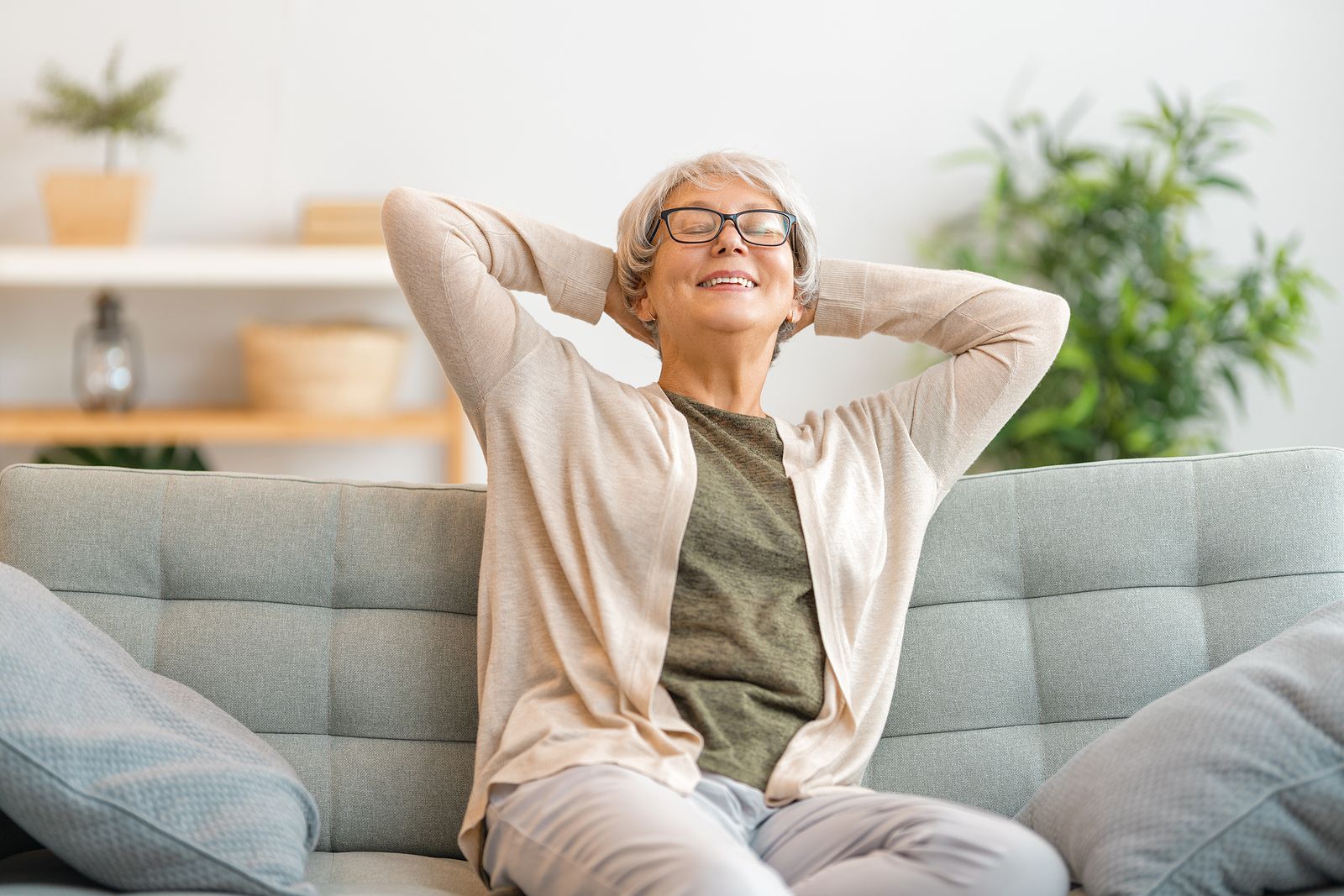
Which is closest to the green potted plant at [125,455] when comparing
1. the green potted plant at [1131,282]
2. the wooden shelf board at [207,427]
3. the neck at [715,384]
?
the wooden shelf board at [207,427]

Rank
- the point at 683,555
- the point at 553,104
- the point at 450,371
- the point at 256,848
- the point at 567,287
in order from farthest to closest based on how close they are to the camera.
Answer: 1. the point at 553,104
2. the point at 567,287
3. the point at 450,371
4. the point at 683,555
5. the point at 256,848

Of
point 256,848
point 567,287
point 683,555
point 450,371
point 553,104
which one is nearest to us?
point 256,848

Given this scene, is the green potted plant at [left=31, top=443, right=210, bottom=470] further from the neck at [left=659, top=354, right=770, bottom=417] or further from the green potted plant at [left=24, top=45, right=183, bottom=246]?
the neck at [left=659, top=354, right=770, bottom=417]

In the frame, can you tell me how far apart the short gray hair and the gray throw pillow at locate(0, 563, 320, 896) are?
2.67 feet

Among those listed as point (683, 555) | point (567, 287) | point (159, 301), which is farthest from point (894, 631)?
point (159, 301)

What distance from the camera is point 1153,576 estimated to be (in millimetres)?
1736

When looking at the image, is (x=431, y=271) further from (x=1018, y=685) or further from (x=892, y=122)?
(x=892, y=122)

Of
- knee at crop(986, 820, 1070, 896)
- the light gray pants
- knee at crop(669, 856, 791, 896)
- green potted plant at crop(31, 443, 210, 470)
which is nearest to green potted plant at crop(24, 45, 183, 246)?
green potted plant at crop(31, 443, 210, 470)

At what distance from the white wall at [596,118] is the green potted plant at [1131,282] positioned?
0.12 m

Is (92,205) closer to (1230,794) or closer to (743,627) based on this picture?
(743,627)

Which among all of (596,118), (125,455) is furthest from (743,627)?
(125,455)

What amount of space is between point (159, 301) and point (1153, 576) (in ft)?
8.47

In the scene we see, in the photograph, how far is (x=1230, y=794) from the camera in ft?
4.27

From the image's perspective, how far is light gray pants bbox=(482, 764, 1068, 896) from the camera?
49.8 inches
